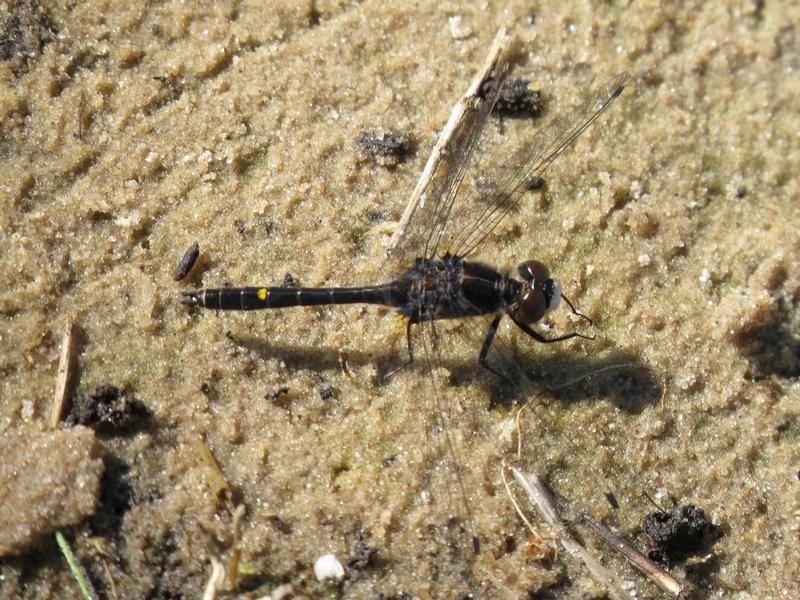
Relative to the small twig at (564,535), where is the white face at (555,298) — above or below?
above

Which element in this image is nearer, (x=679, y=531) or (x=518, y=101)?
(x=679, y=531)

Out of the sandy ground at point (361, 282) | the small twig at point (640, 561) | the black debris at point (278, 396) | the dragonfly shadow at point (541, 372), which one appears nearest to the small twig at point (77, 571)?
the sandy ground at point (361, 282)

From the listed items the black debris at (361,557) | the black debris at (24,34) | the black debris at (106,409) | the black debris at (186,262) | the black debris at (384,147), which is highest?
the black debris at (24,34)

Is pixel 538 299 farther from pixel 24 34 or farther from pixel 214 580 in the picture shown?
pixel 24 34

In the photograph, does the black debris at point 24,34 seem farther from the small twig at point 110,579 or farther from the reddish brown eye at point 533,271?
the reddish brown eye at point 533,271

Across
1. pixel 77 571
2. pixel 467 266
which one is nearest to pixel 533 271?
pixel 467 266

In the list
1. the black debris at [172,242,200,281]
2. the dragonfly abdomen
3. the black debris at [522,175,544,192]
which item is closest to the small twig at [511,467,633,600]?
the dragonfly abdomen
